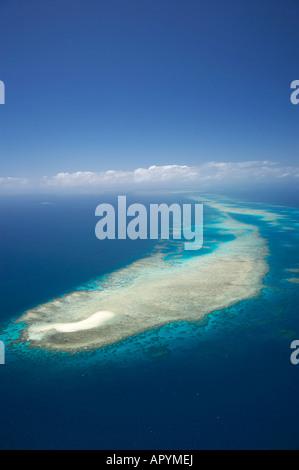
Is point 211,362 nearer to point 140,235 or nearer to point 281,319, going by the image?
point 281,319

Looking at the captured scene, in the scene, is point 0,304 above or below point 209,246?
below

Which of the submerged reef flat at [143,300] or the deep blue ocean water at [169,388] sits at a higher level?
the submerged reef flat at [143,300]

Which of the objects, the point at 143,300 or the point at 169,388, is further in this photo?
the point at 143,300

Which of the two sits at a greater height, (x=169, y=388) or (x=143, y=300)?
(x=143, y=300)
